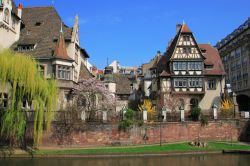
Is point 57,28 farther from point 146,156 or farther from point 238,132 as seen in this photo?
point 238,132

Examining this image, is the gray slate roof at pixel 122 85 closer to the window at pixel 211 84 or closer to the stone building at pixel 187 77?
the stone building at pixel 187 77

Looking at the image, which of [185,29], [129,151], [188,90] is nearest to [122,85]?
[188,90]

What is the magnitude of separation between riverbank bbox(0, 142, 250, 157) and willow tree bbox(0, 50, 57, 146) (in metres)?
1.60

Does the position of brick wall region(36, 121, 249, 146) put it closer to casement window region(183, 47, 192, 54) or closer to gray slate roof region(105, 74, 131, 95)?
casement window region(183, 47, 192, 54)

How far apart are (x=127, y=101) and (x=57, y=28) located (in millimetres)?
20363

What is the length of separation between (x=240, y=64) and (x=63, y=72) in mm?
41045

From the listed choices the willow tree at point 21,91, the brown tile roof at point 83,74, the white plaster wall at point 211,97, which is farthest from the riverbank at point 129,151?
the brown tile roof at point 83,74

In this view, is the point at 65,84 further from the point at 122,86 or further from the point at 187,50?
the point at 122,86

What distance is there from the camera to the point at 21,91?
2952 centimetres

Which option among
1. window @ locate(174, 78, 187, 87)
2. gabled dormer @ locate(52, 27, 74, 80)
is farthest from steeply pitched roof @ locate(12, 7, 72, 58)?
window @ locate(174, 78, 187, 87)

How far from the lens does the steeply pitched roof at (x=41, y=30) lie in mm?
40938

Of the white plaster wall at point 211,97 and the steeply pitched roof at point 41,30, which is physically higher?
the steeply pitched roof at point 41,30

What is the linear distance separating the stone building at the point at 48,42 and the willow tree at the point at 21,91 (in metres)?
7.46

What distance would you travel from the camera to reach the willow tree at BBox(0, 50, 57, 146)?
94.2ft
